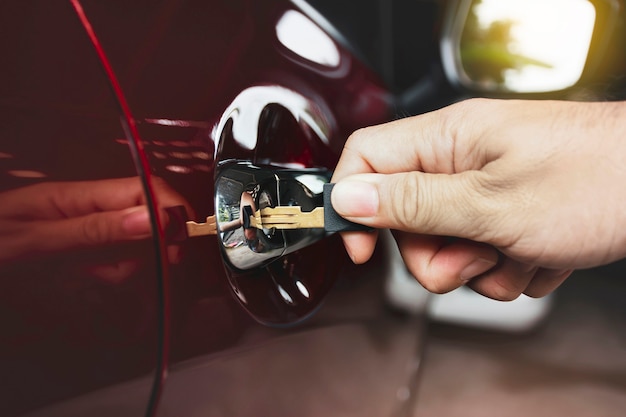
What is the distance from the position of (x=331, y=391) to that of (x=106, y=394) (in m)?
0.35

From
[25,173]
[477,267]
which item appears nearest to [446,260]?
[477,267]

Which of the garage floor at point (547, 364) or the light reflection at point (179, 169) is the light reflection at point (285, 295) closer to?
the light reflection at point (179, 169)

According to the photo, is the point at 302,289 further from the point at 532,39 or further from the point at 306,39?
the point at 532,39

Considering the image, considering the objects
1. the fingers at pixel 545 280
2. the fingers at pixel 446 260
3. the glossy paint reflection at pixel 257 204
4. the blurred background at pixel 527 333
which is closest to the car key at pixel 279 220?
the glossy paint reflection at pixel 257 204

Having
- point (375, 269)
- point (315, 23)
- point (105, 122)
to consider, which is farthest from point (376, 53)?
point (105, 122)

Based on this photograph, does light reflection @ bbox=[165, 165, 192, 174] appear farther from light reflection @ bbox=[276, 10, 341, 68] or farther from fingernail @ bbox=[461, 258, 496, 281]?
fingernail @ bbox=[461, 258, 496, 281]

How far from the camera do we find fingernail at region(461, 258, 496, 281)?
68 cm

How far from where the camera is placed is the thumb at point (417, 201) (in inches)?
20.8

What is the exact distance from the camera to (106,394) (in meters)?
0.36

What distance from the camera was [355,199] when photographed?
0.53 metres

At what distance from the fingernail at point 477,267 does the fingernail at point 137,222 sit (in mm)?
430

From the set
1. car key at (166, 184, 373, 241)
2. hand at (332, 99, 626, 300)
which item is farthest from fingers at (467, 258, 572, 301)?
car key at (166, 184, 373, 241)

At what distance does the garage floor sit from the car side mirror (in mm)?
462

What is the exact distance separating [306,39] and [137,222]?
337 mm
